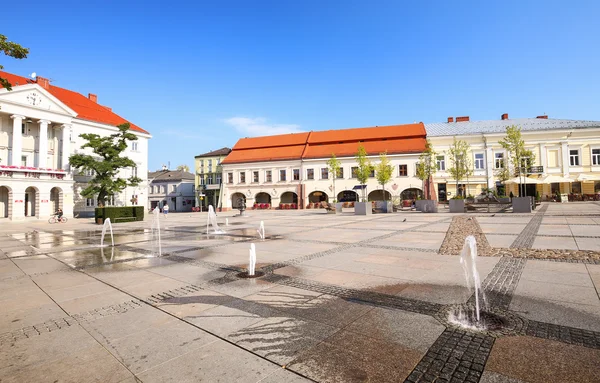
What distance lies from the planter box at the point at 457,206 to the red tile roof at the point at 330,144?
686 inches

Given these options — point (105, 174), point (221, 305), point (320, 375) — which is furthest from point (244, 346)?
point (105, 174)

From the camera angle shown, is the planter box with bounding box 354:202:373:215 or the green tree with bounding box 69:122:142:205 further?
the green tree with bounding box 69:122:142:205

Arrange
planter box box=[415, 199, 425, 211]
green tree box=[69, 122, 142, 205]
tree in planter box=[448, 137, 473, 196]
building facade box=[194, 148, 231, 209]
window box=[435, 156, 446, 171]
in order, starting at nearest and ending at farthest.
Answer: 1. planter box box=[415, 199, 425, 211]
2. tree in planter box=[448, 137, 473, 196]
3. green tree box=[69, 122, 142, 205]
4. window box=[435, 156, 446, 171]
5. building facade box=[194, 148, 231, 209]

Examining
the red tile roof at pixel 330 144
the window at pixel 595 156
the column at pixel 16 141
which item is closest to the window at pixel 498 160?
the red tile roof at pixel 330 144

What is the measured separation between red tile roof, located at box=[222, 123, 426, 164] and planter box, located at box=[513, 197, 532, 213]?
20209mm

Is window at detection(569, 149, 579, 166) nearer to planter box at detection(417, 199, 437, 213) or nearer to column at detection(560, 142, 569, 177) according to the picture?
column at detection(560, 142, 569, 177)

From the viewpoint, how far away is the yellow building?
126 ft

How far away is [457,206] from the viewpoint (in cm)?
2598

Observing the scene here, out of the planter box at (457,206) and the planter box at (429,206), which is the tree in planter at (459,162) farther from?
the planter box at (457,206)

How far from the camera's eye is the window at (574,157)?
39.0 meters

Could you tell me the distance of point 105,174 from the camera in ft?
114

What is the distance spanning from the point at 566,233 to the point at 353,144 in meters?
37.8

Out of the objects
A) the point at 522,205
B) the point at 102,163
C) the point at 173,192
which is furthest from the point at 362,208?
the point at 173,192

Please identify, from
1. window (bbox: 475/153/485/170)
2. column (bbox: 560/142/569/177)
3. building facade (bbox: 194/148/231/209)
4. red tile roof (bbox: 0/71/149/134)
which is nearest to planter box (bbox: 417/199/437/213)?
window (bbox: 475/153/485/170)
